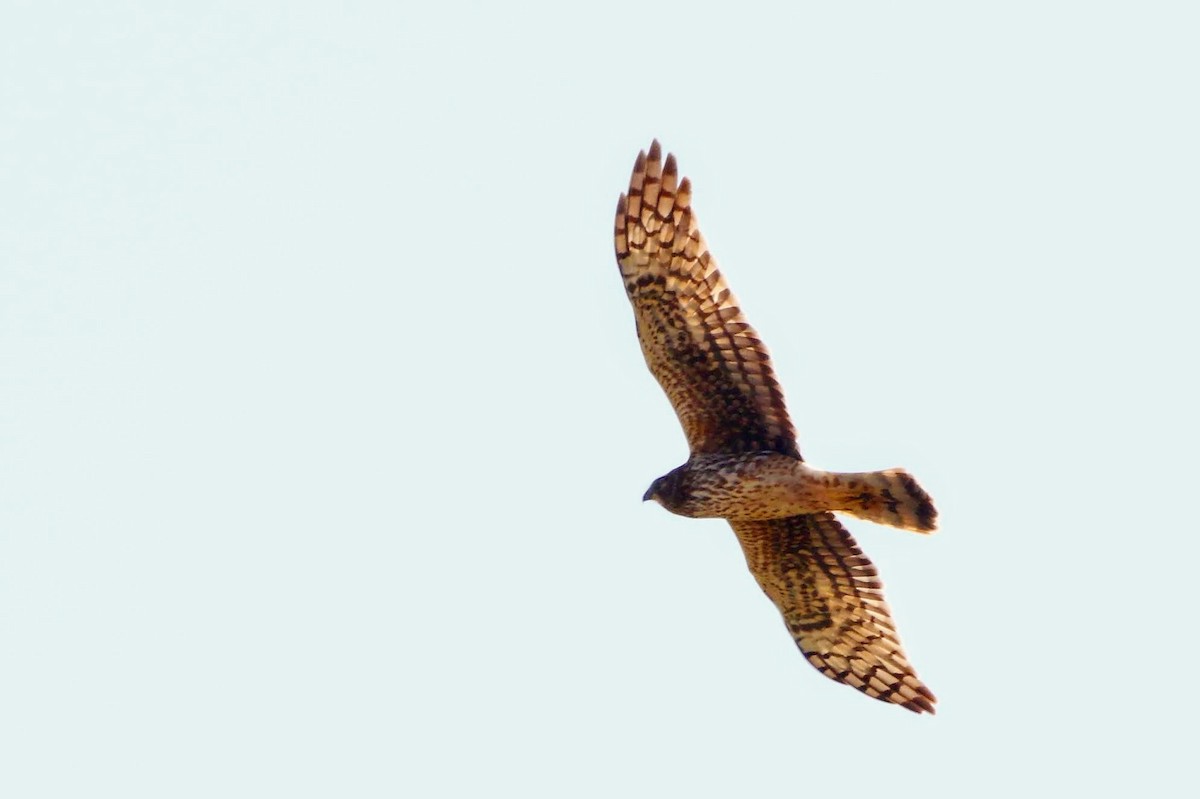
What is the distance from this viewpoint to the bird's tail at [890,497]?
1229 centimetres

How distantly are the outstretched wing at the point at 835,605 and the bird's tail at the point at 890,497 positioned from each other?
720mm

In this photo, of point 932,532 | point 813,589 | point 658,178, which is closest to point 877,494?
point 932,532

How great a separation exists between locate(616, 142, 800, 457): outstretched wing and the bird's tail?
385 mm

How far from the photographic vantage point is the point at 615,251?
12.6 meters

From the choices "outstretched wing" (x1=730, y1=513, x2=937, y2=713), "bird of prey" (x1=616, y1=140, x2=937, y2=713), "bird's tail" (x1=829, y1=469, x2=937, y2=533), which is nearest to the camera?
"bird's tail" (x1=829, y1=469, x2=937, y2=533)

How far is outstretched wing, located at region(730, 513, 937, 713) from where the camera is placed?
13.2m

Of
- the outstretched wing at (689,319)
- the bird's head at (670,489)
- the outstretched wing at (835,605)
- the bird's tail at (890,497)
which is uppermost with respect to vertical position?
the outstretched wing at (689,319)

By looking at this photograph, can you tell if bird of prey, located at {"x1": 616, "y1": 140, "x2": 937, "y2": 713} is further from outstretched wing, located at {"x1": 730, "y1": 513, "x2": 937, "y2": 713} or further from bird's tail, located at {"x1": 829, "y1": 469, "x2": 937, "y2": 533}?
outstretched wing, located at {"x1": 730, "y1": 513, "x2": 937, "y2": 713}

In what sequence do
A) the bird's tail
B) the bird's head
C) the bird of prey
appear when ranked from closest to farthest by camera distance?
1. the bird's tail
2. the bird of prey
3. the bird's head

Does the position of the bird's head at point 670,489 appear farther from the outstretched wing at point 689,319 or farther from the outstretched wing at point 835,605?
the outstretched wing at point 835,605

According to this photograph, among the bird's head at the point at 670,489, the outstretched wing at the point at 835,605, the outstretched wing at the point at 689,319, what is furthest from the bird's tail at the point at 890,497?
the bird's head at the point at 670,489

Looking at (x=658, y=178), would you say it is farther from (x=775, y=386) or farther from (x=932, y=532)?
(x=932, y=532)

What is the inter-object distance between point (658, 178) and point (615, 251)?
0.49 metres

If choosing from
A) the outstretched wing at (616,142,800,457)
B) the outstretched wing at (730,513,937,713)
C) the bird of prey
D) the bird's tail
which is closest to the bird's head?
the bird of prey
